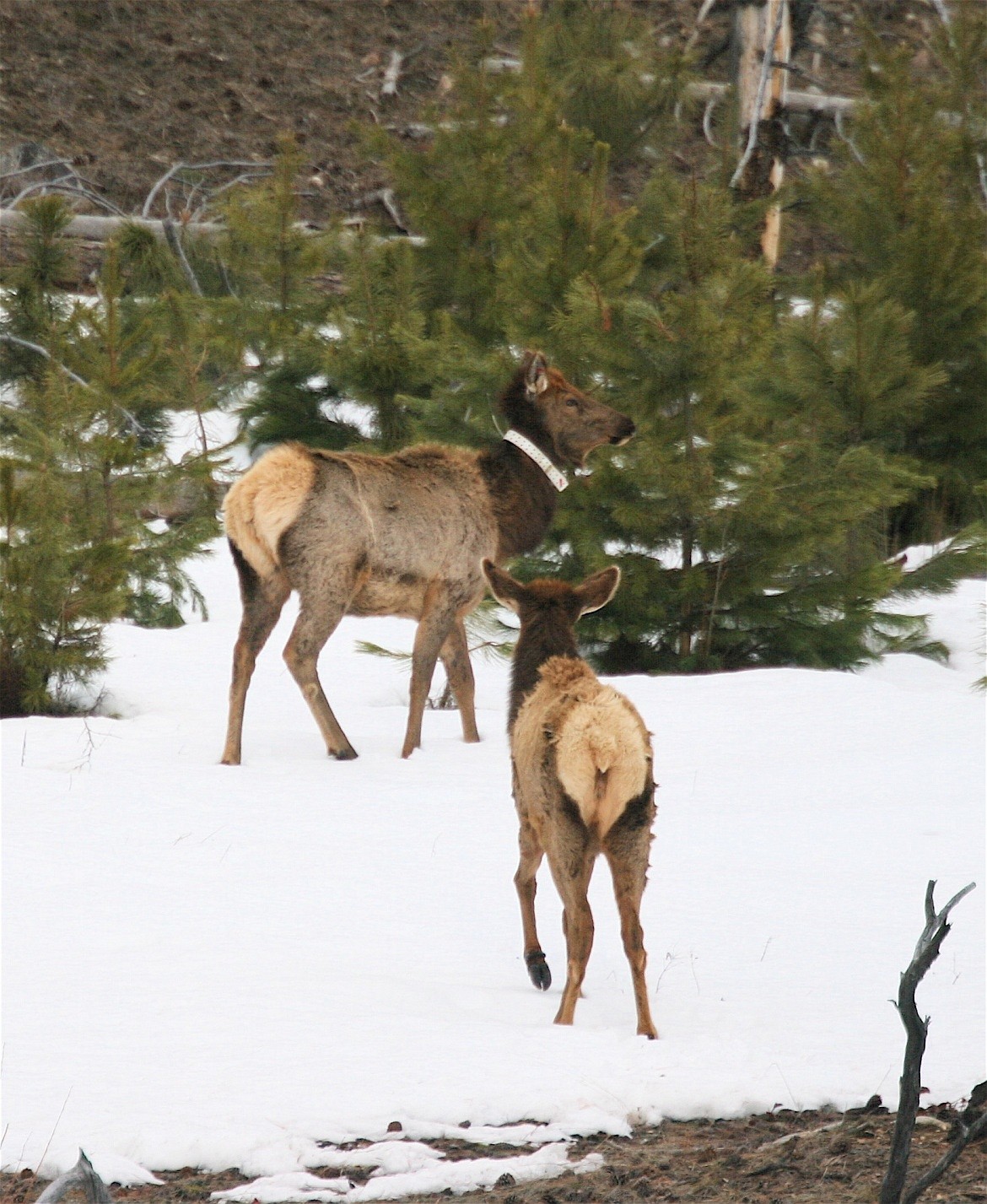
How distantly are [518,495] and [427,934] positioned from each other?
4431 mm

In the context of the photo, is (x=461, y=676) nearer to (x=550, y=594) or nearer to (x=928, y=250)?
(x=550, y=594)

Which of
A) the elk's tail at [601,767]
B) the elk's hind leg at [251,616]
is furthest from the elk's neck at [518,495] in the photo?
the elk's tail at [601,767]

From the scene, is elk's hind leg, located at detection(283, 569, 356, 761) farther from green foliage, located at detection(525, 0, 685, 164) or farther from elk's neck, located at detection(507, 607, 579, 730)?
green foliage, located at detection(525, 0, 685, 164)

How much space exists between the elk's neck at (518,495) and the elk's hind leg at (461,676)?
2.14 ft

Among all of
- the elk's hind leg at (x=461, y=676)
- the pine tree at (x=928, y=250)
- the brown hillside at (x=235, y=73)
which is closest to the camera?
the elk's hind leg at (x=461, y=676)

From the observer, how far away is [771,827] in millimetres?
7516

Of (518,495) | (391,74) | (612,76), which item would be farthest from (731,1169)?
(391,74)

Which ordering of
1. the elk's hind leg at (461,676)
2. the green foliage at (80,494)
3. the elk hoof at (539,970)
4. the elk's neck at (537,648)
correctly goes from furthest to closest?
1. the elk's hind leg at (461,676)
2. the green foliage at (80,494)
3. the elk's neck at (537,648)
4. the elk hoof at (539,970)

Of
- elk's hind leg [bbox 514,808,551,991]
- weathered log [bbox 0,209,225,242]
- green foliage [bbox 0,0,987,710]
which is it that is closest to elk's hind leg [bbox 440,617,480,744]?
green foliage [bbox 0,0,987,710]

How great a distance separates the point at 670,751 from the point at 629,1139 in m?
4.86

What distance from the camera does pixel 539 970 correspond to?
17.5 feet

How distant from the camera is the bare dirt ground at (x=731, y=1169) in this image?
3.72 metres

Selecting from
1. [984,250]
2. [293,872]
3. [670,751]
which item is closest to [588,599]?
[293,872]

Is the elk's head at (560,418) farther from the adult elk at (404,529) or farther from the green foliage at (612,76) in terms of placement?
the green foliage at (612,76)
